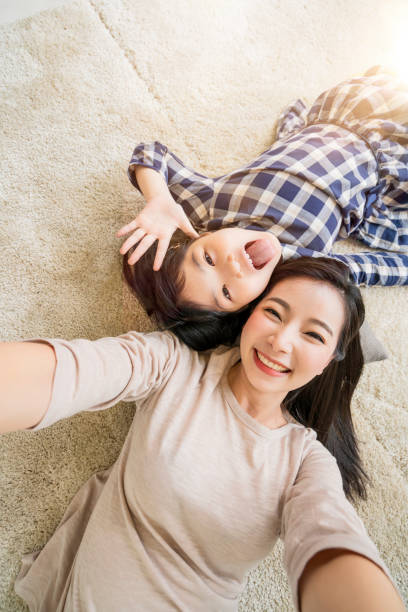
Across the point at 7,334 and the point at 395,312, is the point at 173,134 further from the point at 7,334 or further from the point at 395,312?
the point at 395,312

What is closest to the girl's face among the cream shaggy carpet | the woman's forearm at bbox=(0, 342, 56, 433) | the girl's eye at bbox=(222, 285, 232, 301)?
the girl's eye at bbox=(222, 285, 232, 301)

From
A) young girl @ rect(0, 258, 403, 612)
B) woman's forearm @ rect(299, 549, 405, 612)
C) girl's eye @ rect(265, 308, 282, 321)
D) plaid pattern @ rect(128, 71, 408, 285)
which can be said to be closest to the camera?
woman's forearm @ rect(299, 549, 405, 612)

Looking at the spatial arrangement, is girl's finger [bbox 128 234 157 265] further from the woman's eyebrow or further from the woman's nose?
the woman's nose

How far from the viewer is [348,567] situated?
0.46 metres

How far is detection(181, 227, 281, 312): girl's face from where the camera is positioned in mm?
754

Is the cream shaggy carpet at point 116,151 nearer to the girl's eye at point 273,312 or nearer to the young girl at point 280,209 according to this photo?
the young girl at point 280,209

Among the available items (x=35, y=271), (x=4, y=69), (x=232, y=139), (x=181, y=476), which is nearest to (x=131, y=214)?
(x=35, y=271)

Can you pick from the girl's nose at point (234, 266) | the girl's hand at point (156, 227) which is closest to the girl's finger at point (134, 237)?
the girl's hand at point (156, 227)

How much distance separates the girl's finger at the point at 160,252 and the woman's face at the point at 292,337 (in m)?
0.24

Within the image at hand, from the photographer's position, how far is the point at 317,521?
53 cm

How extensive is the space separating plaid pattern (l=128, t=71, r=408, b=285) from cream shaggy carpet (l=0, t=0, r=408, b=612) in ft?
0.34

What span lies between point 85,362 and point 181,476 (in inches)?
12.0

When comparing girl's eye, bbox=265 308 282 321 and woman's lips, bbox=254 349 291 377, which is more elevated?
girl's eye, bbox=265 308 282 321

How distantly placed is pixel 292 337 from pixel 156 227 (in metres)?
0.41
